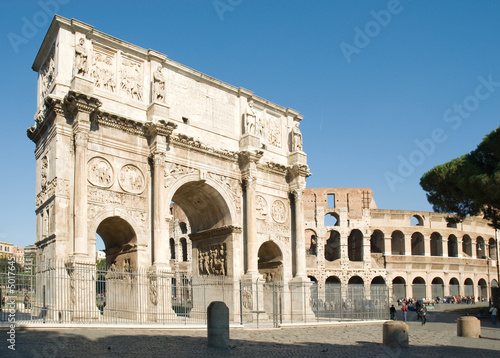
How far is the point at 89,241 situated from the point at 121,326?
350 centimetres

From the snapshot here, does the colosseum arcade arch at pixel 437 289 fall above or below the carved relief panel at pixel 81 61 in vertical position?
below

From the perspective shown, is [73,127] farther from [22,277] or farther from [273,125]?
[273,125]

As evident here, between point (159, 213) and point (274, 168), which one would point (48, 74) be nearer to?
point (159, 213)

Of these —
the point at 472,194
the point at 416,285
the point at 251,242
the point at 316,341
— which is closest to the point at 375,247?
the point at 416,285

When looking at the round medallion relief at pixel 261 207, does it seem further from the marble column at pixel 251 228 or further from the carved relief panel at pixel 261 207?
the marble column at pixel 251 228

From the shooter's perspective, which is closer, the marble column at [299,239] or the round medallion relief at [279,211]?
the marble column at [299,239]

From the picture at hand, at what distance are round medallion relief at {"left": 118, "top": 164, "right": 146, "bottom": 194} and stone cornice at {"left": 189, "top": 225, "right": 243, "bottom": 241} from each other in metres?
4.19

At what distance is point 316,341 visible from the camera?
13.9 m

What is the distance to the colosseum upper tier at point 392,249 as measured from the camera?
43594 millimetres

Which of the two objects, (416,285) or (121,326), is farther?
(416,285)

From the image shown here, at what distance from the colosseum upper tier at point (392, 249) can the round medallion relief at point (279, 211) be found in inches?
784

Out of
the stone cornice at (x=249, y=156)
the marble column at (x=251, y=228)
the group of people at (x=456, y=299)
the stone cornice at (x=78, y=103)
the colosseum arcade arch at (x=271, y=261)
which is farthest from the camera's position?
the group of people at (x=456, y=299)

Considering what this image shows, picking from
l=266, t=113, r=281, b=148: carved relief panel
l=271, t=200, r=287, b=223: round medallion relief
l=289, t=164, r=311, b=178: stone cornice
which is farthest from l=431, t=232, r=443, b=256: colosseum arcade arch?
l=266, t=113, r=281, b=148: carved relief panel

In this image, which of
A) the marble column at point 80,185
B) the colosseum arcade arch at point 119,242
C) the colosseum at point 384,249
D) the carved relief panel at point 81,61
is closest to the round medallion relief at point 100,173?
the marble column at point 80,185
